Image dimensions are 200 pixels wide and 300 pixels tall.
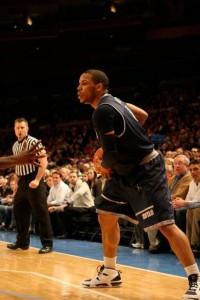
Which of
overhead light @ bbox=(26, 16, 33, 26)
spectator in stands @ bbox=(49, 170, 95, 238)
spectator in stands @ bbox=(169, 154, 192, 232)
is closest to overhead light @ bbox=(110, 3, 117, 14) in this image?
overhead light @ bbox=(26, 16, 33, 26)

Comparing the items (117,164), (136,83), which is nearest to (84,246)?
(117,164)

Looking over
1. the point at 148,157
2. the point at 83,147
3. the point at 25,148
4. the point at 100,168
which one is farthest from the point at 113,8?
the point at 148,157

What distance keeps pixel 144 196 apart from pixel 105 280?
1.01m

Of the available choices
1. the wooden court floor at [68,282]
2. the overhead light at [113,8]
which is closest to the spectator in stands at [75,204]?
the wooden court floor at [68,282]

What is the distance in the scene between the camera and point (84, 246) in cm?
948

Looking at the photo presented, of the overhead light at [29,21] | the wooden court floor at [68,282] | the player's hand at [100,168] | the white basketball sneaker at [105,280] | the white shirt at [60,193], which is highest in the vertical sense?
the overhead light at [29,21]

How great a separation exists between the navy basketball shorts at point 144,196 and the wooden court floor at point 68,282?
2.03 ft

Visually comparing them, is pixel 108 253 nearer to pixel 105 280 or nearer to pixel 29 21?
pixel 105 280

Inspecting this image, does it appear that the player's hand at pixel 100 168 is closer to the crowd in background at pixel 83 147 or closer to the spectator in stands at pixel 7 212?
the crowd in background at pixel 83 147

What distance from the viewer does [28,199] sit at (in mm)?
8336

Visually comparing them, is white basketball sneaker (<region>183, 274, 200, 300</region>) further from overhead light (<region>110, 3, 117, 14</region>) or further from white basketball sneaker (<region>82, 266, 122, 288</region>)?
overhead light (<region>110, 3, 117, 14</region>)

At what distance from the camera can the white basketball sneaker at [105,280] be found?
17.3 feet

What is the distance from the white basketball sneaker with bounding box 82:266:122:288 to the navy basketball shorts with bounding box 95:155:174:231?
58 centimetres

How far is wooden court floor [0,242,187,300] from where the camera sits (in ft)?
15.9
